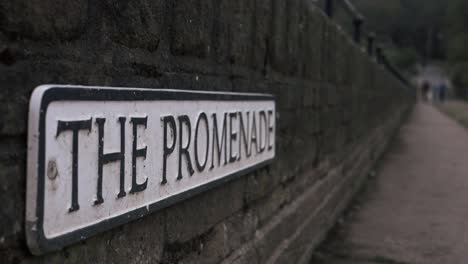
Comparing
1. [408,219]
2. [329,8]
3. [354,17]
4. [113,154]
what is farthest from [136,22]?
[354,17]

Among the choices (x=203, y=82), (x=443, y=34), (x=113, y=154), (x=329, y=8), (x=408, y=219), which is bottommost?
(x=408, y=219)

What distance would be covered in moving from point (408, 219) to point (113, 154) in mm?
4927

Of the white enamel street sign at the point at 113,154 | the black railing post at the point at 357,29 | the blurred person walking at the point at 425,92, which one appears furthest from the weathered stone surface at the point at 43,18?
the blurred person walking at the point at 425,92

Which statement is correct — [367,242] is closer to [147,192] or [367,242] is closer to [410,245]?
[410,245]

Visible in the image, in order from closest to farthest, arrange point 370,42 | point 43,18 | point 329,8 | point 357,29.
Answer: point 43,18, point 329,8, point 357,29, point 370,42

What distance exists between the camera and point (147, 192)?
83.0 inches

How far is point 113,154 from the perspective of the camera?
1.88m

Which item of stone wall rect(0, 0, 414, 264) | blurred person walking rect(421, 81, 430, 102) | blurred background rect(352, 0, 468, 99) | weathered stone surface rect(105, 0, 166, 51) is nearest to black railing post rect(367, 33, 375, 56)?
stone wall rect(0, 0, 414, 264)

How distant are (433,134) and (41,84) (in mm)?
17719

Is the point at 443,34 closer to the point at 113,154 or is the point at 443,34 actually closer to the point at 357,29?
the point at 357,29

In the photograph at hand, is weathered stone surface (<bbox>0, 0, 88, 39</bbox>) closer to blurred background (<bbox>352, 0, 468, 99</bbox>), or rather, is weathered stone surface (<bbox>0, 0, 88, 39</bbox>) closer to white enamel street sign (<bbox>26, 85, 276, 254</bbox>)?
white enamel street sign (<bbox>26, 85, 276, 254</bbox>)

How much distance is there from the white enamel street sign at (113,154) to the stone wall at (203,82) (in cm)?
5

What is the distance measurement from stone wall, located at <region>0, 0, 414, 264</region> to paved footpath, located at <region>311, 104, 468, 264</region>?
30 centimetres

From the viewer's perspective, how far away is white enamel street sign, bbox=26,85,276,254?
159 cm
